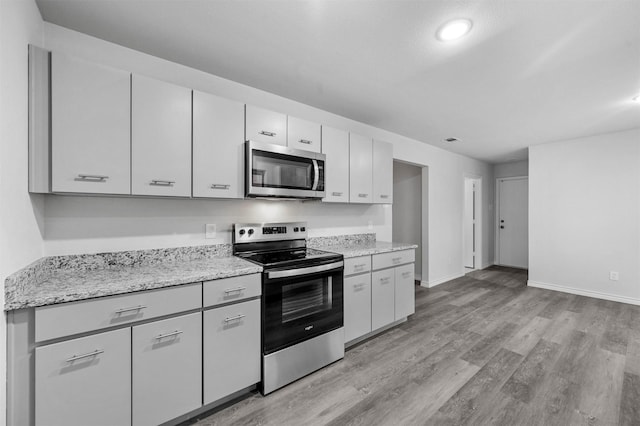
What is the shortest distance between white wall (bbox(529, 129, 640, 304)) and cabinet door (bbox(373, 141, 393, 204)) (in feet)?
10.5

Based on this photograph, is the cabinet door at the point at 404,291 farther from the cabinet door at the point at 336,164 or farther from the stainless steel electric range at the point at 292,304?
the cabinet door at the point at 336,164

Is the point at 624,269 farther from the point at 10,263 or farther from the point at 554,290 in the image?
the point at 10,263

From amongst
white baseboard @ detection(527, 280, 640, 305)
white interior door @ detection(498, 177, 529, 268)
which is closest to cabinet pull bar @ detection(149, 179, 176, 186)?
white baseboard @ detection(527, 280, 640, 305)

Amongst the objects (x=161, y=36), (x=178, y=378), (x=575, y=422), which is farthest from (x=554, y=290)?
(x=161, y=36)

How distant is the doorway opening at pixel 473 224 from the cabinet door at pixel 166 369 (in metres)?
5.85

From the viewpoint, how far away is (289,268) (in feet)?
6.75

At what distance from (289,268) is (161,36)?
1822mm

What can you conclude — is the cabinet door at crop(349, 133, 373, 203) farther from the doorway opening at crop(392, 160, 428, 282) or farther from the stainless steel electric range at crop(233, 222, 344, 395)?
the doorway opening at crop(392, 160, 428, 282)

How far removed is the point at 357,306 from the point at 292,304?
31.1 inches

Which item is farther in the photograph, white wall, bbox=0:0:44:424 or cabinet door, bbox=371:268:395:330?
cabinet door, bbox=371:268:395:330

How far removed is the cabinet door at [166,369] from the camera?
1.51 m

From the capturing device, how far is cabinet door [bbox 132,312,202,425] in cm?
151

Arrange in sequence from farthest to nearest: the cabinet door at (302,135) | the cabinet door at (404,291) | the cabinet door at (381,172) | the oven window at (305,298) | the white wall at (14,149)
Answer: the cabinet door at (381,172), the cabinet door at (404,291), the cabinet door at (302,135), the oven window at (305,298), the white wall at (14,149)

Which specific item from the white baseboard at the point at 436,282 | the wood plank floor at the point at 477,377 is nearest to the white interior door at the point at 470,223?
the white baseboard at the point at 436,282
